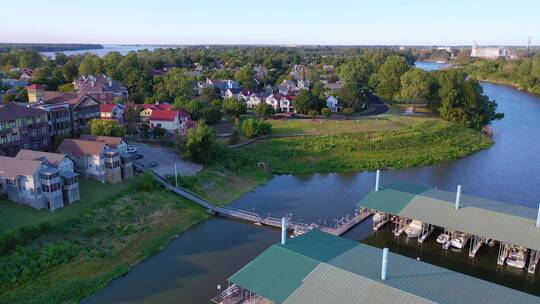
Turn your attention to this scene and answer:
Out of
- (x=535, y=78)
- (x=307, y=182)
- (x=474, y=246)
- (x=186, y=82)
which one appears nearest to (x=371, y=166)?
(x=307, y=182)

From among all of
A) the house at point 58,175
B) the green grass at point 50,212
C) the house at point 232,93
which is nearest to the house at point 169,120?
the green grass at point 50,212

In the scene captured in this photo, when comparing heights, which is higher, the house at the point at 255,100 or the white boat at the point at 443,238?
the house at the point at 255,100

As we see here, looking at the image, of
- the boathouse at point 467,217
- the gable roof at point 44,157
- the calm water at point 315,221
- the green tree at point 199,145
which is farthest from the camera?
the green tree at point 199,145

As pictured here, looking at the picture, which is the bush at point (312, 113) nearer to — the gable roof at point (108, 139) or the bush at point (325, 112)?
the bush at point (325, 112)

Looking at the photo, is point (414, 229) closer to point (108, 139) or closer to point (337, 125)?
point (108, 139)

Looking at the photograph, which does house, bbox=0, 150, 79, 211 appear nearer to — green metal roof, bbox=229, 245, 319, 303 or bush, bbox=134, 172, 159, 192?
bush, bbox=134, 172, 159, 192
